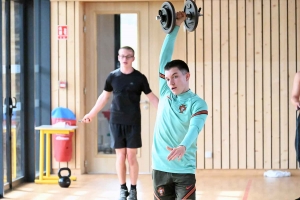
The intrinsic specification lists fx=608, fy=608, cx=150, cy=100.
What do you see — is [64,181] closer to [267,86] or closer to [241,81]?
[241,81]

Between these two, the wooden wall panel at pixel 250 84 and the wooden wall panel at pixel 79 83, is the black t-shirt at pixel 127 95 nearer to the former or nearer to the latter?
the wooden wall panel at pixel 79 83

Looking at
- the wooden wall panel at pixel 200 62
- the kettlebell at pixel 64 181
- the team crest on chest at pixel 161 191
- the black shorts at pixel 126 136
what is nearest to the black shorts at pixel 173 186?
the team crest on chest at pixel 161 191

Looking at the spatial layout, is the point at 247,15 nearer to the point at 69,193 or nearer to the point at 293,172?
the point at 293,172

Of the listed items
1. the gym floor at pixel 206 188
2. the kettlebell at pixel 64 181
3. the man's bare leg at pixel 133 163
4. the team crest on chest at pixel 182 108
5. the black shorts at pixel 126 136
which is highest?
the team crest on chest at pixel 182 108

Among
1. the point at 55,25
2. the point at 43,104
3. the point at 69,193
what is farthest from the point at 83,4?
the point at 69,193

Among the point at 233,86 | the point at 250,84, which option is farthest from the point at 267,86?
the point at 233,86

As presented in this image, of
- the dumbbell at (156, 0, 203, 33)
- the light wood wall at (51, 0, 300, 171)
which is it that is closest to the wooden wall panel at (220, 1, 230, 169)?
the light wood wall at (51, 0, 300, 171)

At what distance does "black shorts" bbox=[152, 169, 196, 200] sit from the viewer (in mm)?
3652

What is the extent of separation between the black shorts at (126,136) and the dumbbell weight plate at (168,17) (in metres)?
2.16

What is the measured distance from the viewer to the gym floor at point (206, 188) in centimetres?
675

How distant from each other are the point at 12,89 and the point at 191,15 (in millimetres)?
3770

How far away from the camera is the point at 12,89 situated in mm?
7555

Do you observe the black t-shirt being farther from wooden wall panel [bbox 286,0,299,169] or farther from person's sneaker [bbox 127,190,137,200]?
wooden wall panel [bbox 286,0,299,169]

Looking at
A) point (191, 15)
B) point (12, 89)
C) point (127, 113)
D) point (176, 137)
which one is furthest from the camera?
point (12, 89)
